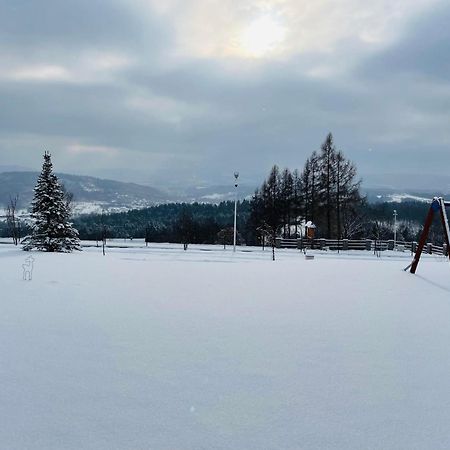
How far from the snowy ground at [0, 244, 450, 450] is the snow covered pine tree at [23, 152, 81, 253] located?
19.4 m

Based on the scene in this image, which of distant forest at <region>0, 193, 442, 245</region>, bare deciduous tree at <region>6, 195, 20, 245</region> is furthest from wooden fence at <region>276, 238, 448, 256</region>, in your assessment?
bare deciduous tree at <region>6, 195, 20, 245</region>

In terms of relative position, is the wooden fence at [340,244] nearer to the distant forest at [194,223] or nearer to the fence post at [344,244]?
the fence post at [344,244]

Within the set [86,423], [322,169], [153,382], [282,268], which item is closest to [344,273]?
[282,268]

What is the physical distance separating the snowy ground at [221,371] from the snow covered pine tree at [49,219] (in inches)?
763

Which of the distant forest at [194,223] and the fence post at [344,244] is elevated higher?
the distant forest at [194,223]

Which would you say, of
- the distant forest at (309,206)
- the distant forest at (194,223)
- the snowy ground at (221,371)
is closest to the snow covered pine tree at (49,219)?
the distant forest at (309,206)

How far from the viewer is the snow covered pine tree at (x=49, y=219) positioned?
2917 centimetres

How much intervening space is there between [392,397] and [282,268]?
13463 mm

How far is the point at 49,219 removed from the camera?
96.6 feet

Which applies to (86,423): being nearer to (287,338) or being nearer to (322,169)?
(287,338)

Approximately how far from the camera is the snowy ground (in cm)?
391

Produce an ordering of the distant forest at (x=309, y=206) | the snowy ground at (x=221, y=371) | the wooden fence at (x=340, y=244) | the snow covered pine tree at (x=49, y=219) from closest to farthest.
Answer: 1. the snowy ground at (x=221, y=371)
2. the snow covered pine tree at (x=49, y=219)
3. the wooden fence at (x=340, y=244)
4. the distant forest at (x=309, y=206)

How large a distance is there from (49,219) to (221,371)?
88.7 feet

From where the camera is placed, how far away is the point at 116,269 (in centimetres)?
1664
